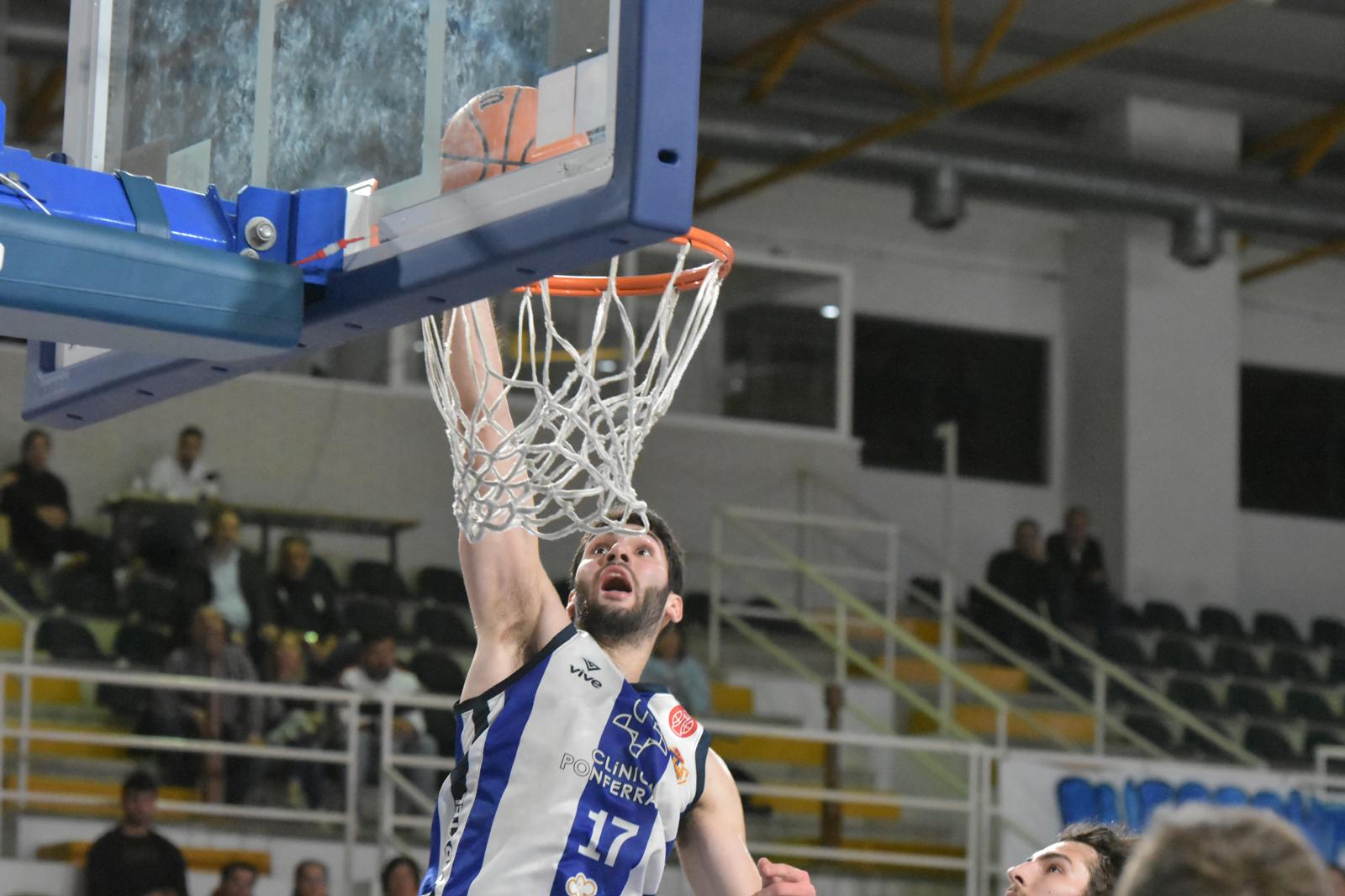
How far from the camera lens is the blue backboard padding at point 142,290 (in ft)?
10.2

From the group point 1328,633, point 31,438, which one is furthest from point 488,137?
point 1328,633

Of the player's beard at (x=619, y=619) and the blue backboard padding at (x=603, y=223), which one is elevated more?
the blue backboard padding at (x=603, y=223)

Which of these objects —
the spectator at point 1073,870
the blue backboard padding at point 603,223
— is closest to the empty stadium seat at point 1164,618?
the spectator at point 1073,870

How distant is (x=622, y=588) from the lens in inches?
163

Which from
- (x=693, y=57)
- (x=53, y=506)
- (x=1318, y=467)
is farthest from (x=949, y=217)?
(x=693, y=57)

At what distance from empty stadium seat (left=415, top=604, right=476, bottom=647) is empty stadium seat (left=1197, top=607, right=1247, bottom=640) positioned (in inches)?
247

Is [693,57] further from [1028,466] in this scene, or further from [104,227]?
[1028,466]

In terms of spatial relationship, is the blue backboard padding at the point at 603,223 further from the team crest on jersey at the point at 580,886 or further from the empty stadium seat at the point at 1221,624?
the empty stadium seat at the point at 1221,624

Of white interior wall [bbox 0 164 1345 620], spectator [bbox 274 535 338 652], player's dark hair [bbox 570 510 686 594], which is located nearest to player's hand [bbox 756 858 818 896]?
player's dark hair [bbox 570 510 686 594]

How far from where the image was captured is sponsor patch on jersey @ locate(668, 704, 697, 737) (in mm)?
4148

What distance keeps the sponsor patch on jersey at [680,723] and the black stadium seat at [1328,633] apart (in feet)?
42.8

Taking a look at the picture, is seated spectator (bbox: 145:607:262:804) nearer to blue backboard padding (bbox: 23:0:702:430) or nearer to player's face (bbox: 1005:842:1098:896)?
blue backboard padding (bbox: 23:0:702:430)

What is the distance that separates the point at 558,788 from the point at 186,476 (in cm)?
899

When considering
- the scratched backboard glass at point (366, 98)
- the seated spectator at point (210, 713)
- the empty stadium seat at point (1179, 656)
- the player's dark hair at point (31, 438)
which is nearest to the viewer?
the scratched backboard glass at point (366, 98)
